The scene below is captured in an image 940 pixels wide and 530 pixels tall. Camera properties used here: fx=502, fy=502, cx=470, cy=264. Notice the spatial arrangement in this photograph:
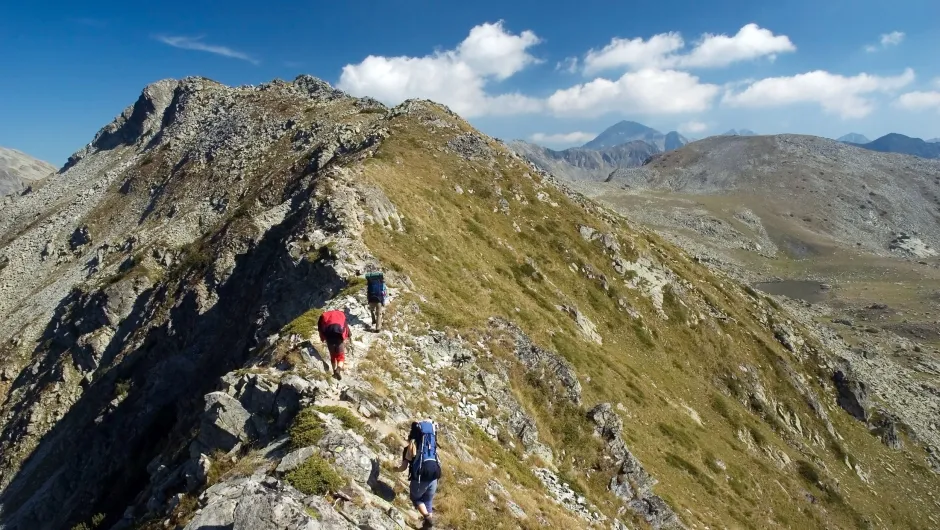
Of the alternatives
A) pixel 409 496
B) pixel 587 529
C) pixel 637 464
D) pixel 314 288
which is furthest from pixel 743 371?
pixel 409 496

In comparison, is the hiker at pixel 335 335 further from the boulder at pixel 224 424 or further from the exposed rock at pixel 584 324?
the exposed rock at pixel 584 324

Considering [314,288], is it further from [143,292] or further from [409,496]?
[143,292]

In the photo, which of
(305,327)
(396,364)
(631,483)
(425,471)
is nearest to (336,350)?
(396,364)

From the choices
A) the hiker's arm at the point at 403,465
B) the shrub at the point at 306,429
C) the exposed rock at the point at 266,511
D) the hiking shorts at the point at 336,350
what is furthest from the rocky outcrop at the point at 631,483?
the exposed rock at the point at 266,511

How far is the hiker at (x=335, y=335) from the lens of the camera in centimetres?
1912

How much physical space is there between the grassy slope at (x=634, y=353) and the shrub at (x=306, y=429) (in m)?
15.2

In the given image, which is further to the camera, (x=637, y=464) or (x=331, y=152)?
(x=331, y=152)

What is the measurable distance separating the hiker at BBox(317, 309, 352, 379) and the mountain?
30.5 inches

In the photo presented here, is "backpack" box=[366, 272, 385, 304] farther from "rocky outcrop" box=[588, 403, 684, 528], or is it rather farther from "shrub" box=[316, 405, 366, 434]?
"rocky outcrop" box=[588, 403, 684, 528]

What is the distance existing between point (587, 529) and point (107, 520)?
27.3 meters

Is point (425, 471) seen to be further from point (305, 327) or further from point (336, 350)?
point (305, 327)

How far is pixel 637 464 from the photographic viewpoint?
105 ft

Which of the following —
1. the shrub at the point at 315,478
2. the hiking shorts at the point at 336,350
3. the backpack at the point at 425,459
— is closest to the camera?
the shrub at the point at 315,478

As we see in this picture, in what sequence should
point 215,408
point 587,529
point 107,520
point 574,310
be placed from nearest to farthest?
1. point 215,408
2. point 587,529
3. point 107,520
4. point 574,310
